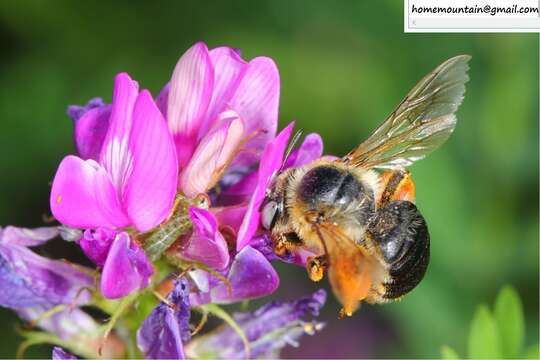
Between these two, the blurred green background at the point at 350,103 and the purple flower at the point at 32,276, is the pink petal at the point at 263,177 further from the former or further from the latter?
the blurred green background at the point at 350,103

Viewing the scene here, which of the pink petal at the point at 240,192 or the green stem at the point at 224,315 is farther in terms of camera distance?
the pink petal at the point at 240,192

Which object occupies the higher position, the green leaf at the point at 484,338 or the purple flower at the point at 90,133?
the purple flower at the point at 90,133

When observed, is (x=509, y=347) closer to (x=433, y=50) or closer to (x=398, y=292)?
(x=398, y=292)

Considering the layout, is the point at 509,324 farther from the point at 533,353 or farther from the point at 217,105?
the point at 217,105

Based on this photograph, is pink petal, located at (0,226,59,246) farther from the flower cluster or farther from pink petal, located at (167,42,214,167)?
pink petal, located at (167,42,214,167)

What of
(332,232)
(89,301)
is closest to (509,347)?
(332,232)

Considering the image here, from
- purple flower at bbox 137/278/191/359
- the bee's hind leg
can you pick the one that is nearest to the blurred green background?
purple flower at bbox 137/278/191/359

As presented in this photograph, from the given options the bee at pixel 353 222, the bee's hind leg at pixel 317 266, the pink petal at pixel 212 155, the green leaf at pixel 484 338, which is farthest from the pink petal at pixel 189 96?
the green leaf at pixel 484 338
